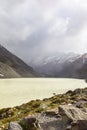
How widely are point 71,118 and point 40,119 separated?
2.00 metres

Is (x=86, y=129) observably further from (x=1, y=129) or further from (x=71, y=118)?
(x=1, y=129)

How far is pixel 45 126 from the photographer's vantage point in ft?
61.6

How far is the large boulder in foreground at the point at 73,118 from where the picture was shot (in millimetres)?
17566

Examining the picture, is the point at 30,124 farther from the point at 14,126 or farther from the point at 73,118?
the point at 73,118

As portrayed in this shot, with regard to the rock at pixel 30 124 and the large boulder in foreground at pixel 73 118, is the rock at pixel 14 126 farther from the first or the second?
the large boulder in foreground at pixel 73 118

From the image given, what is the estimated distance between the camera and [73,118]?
739 inches

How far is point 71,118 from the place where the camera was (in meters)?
18.8

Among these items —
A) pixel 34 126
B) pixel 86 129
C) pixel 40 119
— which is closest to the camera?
pixel 86 129

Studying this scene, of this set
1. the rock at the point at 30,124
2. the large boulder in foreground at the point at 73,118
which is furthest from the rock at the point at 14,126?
the large boulder in foreground at the point at 73,118

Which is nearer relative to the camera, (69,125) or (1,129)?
(69,125)

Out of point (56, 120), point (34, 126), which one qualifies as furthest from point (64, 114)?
point (34, 126)

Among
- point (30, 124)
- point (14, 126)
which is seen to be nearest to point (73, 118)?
point (30, 124)

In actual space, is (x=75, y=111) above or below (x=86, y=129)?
above

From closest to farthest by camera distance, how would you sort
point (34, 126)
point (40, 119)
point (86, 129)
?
point (86, 129) → point (34, 126) → point (40, 119)
